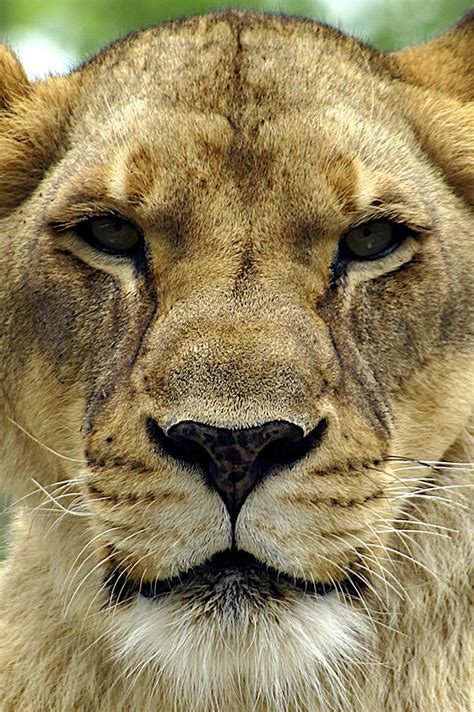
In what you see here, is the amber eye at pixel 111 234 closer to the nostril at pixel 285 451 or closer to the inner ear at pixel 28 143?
the inner ear at pixel 28 143

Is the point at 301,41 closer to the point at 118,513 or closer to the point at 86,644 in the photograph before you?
the point at 118,513

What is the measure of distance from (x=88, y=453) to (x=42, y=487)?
17.0 inches

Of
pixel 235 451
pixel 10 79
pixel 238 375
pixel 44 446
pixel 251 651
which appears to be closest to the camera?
pixel 235 451

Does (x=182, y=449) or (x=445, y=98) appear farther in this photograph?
(x=445, y=98)

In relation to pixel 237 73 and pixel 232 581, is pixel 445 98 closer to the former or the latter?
pixel 237 73

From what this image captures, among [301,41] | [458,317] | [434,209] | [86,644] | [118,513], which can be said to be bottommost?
[86,644]

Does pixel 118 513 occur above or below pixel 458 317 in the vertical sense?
below

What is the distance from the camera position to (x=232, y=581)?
2877 mm

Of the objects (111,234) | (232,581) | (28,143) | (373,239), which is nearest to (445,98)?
(373,239)

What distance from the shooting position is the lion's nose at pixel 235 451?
2715 millimetres

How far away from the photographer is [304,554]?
286 centimetres

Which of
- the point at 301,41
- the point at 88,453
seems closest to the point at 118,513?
the point at 88,453

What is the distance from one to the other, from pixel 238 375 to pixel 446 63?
60.5 inches

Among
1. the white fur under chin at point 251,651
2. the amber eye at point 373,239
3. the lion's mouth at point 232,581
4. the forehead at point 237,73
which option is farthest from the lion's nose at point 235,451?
the forehead at point 237,73
